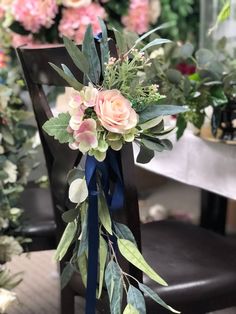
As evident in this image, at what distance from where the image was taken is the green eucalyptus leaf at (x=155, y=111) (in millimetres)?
895

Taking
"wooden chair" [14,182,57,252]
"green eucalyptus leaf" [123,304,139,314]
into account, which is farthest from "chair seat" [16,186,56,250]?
"green eucalyptus leaf" [123,304,139,314]

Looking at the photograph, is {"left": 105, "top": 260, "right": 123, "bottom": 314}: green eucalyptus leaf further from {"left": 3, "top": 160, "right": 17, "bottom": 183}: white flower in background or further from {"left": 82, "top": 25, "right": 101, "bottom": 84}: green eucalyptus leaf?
{"left": 3, "top": 160, "right": 17, "bottom": 183}: white flower in background

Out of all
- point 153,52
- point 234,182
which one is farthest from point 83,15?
point 234,182

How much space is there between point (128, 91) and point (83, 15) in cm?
111

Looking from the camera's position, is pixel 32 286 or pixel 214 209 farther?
pixel 32 286

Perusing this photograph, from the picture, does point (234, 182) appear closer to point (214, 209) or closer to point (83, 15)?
point (214, 209)

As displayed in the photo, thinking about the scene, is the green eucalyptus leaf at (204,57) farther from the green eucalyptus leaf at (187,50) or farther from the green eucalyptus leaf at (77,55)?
the green eucalyptus leaf at (77,55)

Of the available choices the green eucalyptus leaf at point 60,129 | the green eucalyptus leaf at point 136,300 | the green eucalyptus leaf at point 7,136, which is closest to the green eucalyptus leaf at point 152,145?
the green eucalyptus leaf at point 60,129

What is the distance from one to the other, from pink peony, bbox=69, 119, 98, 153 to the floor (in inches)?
25.5

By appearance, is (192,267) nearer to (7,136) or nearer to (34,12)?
(7,136)

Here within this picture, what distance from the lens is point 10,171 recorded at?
1493 millimetres

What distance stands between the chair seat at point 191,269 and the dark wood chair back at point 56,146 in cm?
15

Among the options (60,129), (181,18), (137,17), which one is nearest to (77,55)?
(60,129)

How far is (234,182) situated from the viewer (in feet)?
4.34
